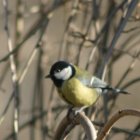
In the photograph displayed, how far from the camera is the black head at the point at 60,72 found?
272 centimetres

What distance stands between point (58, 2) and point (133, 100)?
5.27ft

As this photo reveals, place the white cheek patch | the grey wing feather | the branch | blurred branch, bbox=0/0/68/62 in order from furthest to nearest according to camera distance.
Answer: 1. the white cheek patch
2. the grey wing feather
3. blurred branch, bbox=0/0/68/62
4. the branch

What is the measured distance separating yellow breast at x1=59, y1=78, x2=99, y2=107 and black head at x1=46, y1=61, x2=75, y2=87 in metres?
0.03

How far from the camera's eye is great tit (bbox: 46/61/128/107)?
8.90 ft

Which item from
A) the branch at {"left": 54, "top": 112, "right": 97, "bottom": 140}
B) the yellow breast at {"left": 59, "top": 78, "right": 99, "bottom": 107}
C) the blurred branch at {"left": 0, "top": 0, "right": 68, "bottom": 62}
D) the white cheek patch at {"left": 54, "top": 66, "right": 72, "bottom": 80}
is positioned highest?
the branch at {"left": 54, "top": 112, "right": 97, "bottom": 140}

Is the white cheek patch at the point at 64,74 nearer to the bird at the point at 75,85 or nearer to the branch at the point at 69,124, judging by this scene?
the bird at the point at 75,85

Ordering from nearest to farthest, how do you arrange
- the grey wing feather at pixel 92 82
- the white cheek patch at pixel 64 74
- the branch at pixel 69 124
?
the branch at pixel 69 124 < the grey wing feather at pixel 92 82 < the white cheek patch at pixel 64 74

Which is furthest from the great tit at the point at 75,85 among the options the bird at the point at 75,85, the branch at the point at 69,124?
the branch at the point at 69,124

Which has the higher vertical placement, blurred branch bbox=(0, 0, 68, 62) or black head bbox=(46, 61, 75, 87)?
blurred branch bbox=(0, 0, 68, 62)

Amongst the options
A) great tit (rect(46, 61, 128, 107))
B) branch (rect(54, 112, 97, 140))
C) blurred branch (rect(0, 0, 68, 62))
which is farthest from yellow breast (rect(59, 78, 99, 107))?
branch (rect(54, 112, 97, 140))

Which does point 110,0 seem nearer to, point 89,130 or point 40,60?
point 40,60

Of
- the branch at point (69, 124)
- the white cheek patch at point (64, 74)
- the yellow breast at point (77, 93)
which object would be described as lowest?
the yellow breast at point (77, 93)

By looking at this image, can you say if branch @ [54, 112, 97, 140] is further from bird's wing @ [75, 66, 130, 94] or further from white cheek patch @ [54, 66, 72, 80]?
white cheek patch @ [54, 66, 72, 80]

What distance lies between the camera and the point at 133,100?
13.9 feet
